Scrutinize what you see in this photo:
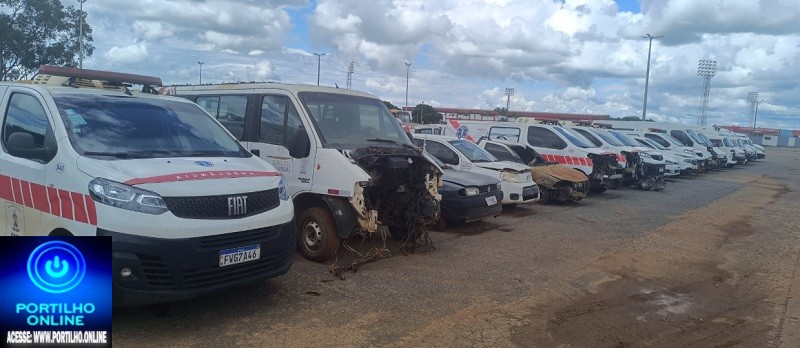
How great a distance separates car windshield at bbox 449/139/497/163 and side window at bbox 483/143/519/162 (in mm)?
1320

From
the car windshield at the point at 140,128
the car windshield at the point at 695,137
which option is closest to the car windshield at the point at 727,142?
the car windshield at the point at 695,137

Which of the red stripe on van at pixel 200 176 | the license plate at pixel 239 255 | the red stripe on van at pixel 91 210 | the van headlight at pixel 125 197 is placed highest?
the red stripe on van at pixel 200 176

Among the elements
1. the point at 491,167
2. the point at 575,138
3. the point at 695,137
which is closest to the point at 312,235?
the point at 491,167

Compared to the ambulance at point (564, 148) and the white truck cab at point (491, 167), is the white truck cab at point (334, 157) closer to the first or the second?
the white truck cab at point (491, 167)

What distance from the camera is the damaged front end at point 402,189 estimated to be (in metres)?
7.07

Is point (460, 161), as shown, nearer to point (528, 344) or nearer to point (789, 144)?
point (528, 344)

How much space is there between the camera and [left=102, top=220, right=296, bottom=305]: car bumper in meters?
4.24

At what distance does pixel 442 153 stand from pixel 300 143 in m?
5.14

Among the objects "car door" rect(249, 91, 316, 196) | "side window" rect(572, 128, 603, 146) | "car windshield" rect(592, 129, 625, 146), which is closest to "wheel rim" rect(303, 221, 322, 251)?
"car door" rect(249, 91, 316, 196)

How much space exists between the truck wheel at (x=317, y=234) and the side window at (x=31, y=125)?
9.58ft

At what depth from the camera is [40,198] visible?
4773mm

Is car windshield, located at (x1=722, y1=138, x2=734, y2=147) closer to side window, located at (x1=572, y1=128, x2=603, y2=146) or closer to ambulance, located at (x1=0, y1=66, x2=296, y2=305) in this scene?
side window, located at (x1=572, y1=128, x2=603, y2=146)

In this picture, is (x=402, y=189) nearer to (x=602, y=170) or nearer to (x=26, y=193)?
(x=26, y=193)

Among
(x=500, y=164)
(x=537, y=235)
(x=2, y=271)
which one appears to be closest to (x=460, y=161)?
(x=500, y=164)
